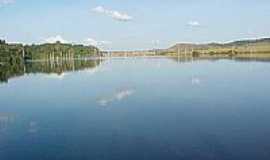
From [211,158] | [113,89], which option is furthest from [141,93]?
[211,158]

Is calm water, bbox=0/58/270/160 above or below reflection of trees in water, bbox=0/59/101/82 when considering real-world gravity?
below

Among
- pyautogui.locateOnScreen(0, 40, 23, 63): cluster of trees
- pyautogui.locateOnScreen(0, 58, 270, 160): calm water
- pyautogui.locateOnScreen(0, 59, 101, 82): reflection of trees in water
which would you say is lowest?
pyautogui.locateOnScreen(0, 58, 270, 160): calm water

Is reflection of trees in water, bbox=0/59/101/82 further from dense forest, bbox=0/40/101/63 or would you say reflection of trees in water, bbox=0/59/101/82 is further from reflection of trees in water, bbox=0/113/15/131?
reflection of trees in water, bbox=0/113/15/131

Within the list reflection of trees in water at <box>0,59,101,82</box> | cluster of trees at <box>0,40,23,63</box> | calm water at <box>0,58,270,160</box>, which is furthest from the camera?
cluster of trees at <box>0,40,23,63</box>

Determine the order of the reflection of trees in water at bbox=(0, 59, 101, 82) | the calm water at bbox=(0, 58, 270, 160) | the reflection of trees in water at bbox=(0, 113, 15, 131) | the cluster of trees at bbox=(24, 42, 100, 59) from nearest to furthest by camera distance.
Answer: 1. the calm water at bbox=(0, 58, 270, 160)
2. the reflection of trees in water at bbox=(0, 113, 15, 131)
3. the reflection of trees in water at bbox=(0, 59, 101, 82)
4. the cluster of trees at bbox=(24, 42, 100, 59)

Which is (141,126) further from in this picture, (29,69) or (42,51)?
(42,51)

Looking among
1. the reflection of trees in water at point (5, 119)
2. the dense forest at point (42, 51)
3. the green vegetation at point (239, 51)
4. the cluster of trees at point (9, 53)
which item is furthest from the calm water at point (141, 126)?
the green vegetation at point (239, 51)

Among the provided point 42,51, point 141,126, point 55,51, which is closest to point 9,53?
point 42,51

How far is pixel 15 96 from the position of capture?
29.5 m

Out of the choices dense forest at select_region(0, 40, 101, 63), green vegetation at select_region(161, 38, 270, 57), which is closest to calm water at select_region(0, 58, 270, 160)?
dense forest at select_region(0, 40, 101, 63)

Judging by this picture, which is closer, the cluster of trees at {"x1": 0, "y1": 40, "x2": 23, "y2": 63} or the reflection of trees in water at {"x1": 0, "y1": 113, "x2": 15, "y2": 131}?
the reflection of trees in water at {"x1": 0, "y1": 113, "x2": 15, "y2": 131}

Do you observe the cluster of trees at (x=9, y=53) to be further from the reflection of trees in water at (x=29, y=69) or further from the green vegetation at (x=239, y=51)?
the green vegetation at (x=239, y=51)

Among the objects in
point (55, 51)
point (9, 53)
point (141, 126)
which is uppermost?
point (55, 51)

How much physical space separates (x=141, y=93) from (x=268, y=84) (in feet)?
29.0
